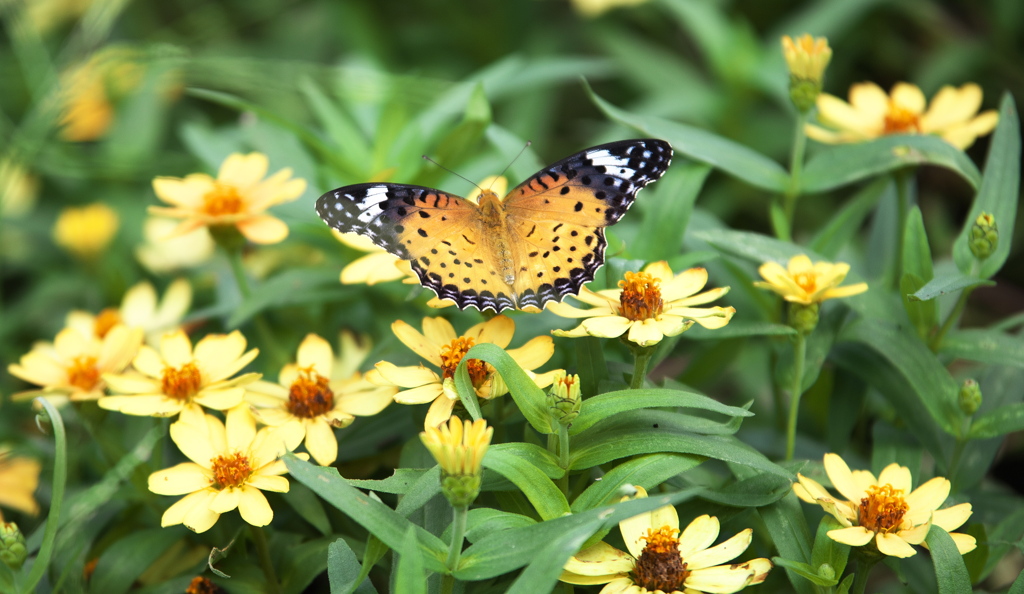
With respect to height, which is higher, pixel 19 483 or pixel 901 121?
pixel 901 121

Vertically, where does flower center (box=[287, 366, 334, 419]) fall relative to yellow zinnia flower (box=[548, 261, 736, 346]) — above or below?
below

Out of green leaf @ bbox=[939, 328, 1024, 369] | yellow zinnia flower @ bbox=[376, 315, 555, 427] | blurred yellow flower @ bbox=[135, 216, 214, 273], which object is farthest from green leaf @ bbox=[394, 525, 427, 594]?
blurred yellow flower @ bbox=[135, 216, 214, 273]

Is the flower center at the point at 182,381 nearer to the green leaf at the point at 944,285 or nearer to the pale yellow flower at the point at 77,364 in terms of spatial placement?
the pale yellow flower at the point at 77,364

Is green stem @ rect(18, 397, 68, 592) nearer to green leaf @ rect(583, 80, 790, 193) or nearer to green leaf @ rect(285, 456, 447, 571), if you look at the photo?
green leaf @ rect(285, 456, 447, 571)

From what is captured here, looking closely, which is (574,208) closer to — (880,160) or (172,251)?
(880,160)

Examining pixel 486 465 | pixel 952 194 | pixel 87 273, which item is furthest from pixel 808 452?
pixel 87 273

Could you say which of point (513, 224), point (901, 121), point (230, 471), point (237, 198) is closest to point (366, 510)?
point (230, 471)
